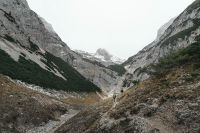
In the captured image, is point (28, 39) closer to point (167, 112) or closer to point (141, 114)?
point (141, 114)

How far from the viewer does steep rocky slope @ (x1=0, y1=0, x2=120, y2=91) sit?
62.8 metres

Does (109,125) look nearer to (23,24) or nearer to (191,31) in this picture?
(191,31)

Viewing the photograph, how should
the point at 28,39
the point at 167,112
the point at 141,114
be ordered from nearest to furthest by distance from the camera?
the point at 167,112 → the point at 141,114 → the point at 28,39

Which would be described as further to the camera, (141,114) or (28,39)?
(28,39)

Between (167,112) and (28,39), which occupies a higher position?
(28,39)

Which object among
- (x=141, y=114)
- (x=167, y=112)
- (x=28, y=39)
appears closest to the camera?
(x=167, y=112)

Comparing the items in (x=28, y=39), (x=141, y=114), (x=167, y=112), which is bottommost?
(x=141, y=114)

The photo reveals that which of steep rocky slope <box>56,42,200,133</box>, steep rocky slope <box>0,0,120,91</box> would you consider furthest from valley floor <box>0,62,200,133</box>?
steep rocky slope <box>0,0,120,91</box>

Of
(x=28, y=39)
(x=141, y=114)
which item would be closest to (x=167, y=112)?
(x=141, y=114)

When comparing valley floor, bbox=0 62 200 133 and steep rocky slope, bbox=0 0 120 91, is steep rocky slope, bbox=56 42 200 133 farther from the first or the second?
steep rocky slope, bbox=0 0 120 91

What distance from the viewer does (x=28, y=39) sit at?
81.6 m

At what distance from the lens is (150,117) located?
14.1 meters

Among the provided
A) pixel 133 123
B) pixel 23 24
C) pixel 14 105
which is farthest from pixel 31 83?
pixel 23 24

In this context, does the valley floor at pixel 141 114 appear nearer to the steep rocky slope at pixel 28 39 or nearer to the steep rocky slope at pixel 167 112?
A: the steep rocky slope at pixel 167 112
